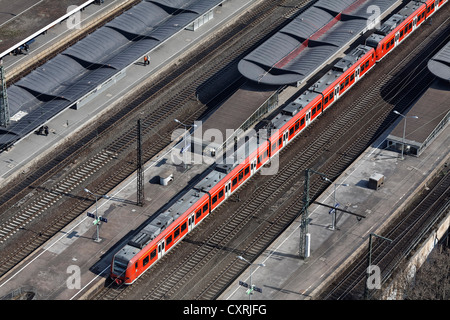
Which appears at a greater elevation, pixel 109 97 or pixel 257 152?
pixel 257 152

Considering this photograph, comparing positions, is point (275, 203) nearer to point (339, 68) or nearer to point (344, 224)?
point (344, 224)

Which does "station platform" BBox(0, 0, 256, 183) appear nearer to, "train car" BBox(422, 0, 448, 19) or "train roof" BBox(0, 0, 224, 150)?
"train roof" BBox(0, 0, 224, 150)

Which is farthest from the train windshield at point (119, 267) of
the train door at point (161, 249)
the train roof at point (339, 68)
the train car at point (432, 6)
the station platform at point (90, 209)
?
the train car at point (432, 6)

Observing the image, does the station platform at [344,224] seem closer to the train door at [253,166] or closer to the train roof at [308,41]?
the train door at [253,166]

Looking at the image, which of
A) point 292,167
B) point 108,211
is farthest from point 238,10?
point 108,211

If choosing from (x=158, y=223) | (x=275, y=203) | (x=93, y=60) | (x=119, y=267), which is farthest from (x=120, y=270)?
(x=93, y=60)

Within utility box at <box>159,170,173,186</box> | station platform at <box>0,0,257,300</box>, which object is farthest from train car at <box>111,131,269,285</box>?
utility box at <box>159,170,173,186</box>
